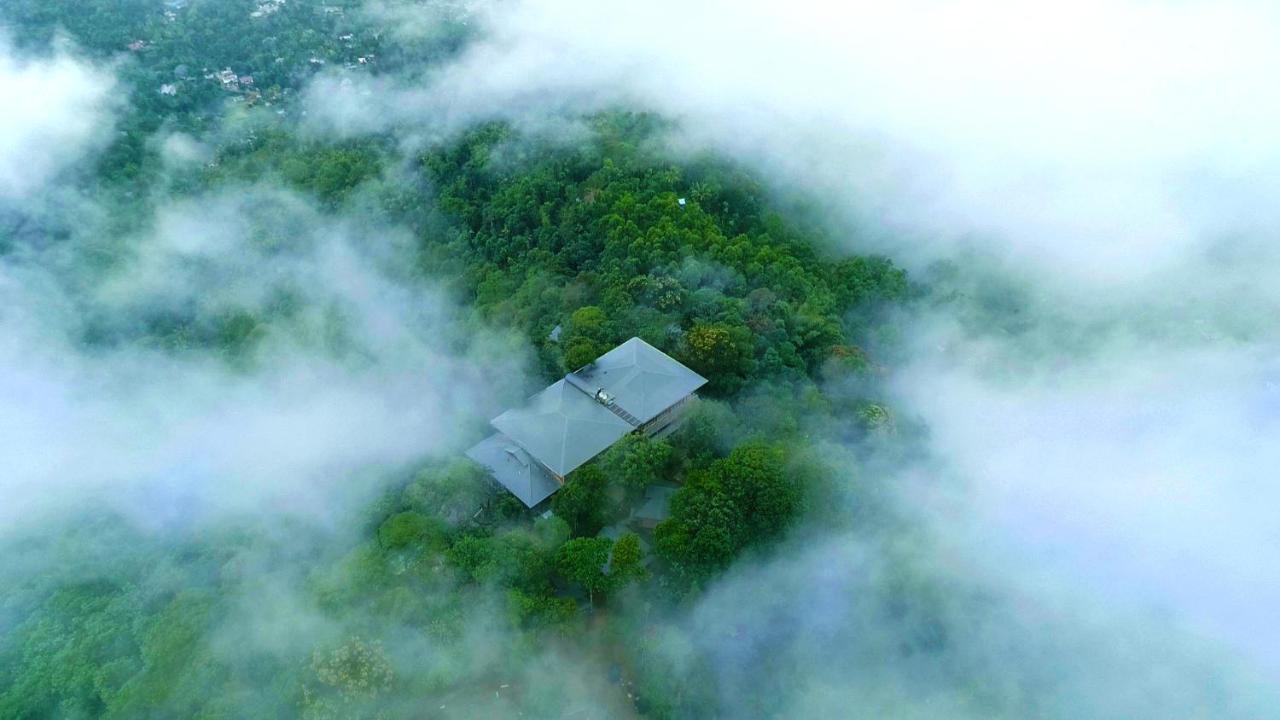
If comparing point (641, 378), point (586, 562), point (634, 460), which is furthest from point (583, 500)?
point (641, 378)

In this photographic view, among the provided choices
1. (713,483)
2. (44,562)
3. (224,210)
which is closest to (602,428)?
(713,483)

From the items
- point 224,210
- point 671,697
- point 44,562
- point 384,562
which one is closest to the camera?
point 671,697

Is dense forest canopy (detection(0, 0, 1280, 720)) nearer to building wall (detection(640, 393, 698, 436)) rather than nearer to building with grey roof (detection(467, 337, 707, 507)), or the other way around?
building with grey roof (detection(467, 337, 707, 507))

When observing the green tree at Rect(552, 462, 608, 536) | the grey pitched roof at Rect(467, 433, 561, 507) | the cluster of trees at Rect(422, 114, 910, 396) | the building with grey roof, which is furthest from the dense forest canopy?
the building with grey roof

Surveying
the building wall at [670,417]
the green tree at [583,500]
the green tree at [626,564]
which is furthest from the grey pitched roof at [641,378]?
the green tree at [626,564]

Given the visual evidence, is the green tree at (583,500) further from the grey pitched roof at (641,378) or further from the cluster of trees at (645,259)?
the cluster of trees at (645,259)

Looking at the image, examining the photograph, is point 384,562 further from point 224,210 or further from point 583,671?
point 224,210
